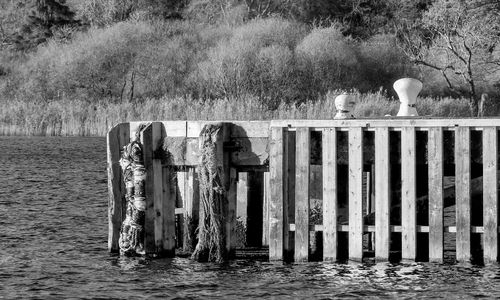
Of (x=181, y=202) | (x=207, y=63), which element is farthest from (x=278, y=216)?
(x=207, y=63)

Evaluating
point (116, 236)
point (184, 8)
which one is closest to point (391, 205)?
point (116, 236)

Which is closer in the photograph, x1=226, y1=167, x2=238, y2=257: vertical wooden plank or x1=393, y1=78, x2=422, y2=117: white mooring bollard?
x1=226, y1=167, x2=238, y2=257: vertical wooden plank

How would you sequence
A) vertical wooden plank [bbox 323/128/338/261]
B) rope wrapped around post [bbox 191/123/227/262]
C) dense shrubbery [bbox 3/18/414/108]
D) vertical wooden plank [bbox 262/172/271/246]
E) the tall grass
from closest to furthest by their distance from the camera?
vertical wooden plank [bbox 323/128/338/261] < rope wrapped around post [bbox 191/123/227/262] < vertical wooden plank [bbox 262/172/271/246] < the tall grass < dense shrubbery [bbox 3/18/414/108]

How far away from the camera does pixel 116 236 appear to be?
672 inches

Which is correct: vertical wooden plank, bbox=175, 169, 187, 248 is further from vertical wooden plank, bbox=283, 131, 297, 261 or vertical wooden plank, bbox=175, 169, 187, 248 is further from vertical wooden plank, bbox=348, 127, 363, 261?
vertical wooden plank, bbox=348, 127, 363, 261

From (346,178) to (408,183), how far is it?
5.36 feet

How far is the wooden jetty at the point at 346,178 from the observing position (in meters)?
14.8

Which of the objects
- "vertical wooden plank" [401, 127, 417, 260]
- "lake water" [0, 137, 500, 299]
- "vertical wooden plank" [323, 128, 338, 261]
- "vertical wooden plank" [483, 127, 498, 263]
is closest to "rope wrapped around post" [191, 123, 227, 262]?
"lake water" [0, 137, 500, 299]

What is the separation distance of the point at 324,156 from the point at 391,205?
138 cm

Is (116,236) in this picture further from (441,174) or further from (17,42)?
(17,42)

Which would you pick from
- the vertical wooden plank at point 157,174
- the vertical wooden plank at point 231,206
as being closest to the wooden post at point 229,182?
the vertical wooden plank at point 231,206

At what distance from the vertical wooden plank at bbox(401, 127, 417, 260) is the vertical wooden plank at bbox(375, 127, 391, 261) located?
204mm

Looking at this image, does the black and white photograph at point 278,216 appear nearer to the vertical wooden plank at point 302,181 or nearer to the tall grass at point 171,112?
the vertical wooden plank at point 302,181

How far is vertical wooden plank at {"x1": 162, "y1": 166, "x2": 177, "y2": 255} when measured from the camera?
53.5ft
